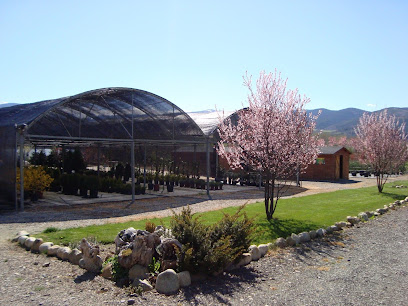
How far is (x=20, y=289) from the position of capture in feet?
16.6

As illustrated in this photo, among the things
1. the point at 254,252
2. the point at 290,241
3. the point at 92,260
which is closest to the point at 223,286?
the point at 254,252

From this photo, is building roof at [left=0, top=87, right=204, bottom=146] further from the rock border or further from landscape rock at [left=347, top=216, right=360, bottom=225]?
landscape rock at [left=347, top=216, right=360, bottom=225]

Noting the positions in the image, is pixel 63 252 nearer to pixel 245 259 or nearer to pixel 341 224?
pixel 245 259

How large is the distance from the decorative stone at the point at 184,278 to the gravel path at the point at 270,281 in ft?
0.37

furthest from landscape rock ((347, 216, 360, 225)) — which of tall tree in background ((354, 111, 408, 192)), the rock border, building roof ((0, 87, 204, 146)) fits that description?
tall tree in background ((354, 111, 408, 192))

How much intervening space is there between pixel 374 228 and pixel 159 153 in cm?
1523

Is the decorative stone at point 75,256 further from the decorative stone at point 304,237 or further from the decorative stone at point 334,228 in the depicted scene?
the decorative stone at point 334,228

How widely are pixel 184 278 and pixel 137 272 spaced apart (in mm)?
694

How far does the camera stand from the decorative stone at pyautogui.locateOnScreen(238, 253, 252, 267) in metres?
6.29

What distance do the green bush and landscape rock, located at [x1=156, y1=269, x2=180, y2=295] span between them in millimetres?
343

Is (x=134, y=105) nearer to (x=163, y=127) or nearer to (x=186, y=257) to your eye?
(x=163, y=127)

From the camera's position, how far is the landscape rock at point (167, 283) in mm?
5047

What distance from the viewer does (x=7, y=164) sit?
12.0 meters

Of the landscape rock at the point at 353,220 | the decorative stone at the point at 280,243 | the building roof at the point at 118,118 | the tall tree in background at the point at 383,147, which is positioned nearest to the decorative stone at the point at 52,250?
the decorative stone at the point at 280,243
